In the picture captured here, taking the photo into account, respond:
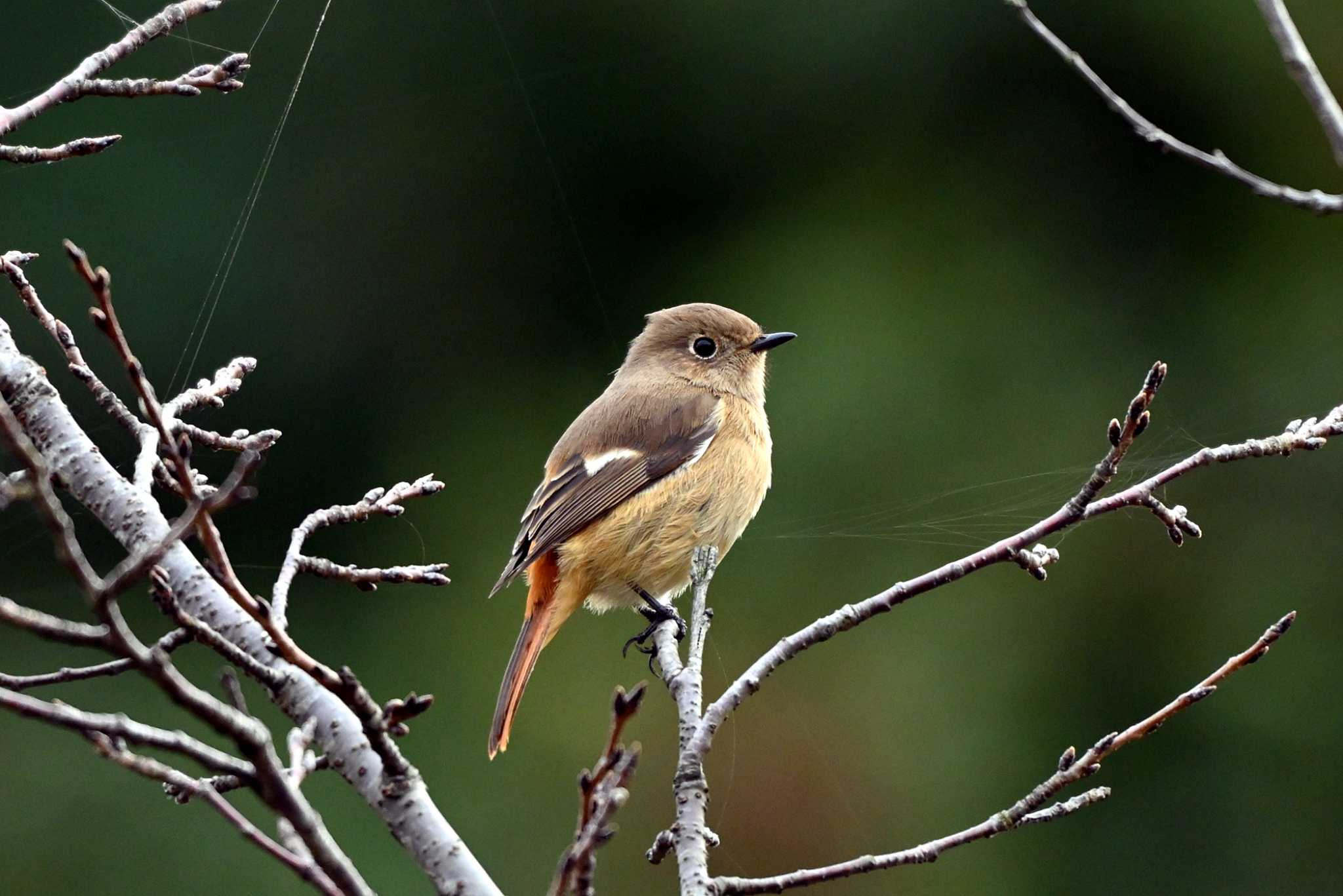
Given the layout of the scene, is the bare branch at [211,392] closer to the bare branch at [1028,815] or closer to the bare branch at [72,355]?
the bare branch at [72,355]

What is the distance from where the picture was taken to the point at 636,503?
14.1 ft

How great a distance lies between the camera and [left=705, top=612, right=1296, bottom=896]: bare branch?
206 cm

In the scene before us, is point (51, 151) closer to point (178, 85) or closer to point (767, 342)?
point (178, 85)

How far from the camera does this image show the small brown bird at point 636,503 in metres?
4.21

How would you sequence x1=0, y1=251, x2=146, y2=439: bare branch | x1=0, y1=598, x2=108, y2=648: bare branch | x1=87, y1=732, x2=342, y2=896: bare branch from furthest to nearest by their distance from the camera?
x1=0, y1=251, x2=146, y2=439: bare branch < x1=87, y1=732, x2=342, y2=896: bare branch < x1=0, y1=598, x2=108, y2=648: bare branch

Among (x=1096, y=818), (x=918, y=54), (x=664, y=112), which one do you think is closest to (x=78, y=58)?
(x=664, y=112)

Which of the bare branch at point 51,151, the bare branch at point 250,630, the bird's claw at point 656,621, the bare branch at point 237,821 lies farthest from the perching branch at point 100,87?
the bird's claw at point 656,621

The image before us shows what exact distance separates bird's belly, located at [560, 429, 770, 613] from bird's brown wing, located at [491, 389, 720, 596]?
0.14 feet

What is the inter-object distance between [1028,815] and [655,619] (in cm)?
200

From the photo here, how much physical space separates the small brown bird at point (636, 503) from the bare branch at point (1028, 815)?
1.80 meters

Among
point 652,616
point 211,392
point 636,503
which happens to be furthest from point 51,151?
point 652,616

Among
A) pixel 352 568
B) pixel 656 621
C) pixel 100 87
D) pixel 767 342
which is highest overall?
pixel 767 342

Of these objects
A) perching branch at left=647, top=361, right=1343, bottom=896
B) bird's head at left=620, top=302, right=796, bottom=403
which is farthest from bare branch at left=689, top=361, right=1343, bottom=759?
bird's head at left=620, top=302, right=796, bottom=403

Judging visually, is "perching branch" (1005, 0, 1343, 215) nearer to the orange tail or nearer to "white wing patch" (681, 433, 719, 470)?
the orange tail
